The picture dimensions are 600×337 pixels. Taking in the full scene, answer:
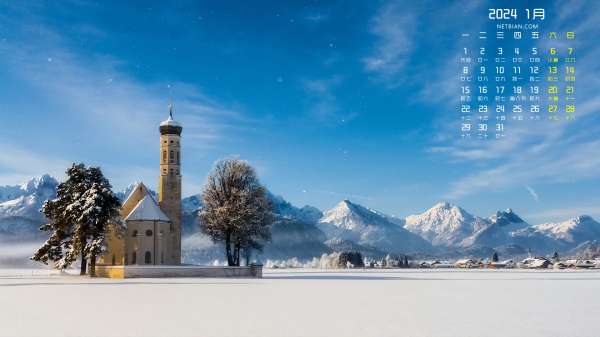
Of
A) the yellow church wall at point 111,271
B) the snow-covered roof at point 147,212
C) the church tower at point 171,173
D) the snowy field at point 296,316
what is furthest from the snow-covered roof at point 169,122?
the snowy field at point 296,316

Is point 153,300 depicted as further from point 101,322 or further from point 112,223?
point 112,223

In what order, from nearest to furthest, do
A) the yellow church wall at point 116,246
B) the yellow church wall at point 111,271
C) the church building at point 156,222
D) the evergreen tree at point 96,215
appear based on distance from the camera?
1. the yellow church wall at point 111,271
2. the evergreen tree at point 96,215
3. the church building at point 156,222
4. the yellow church wall at point 116,246

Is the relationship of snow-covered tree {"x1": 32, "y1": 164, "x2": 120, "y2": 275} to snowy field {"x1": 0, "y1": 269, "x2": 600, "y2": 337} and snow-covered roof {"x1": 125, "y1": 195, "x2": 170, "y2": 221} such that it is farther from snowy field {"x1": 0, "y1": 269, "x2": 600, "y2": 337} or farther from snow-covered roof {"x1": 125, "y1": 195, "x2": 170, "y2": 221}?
snowy field {"x1": 0, "y1": 269, "x2": 600, "y2": 337}

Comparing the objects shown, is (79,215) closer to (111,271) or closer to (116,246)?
(111,271)

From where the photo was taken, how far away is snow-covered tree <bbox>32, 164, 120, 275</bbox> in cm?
7188

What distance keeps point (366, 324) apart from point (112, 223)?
55.6 metres

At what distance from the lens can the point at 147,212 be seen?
80188 millimetres

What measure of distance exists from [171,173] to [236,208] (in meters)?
15.7

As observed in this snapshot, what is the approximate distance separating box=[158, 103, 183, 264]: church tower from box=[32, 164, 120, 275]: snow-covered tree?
36.8 ft

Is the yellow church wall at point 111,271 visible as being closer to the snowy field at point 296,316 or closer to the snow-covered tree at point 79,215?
the snow-covered tree at point 79,215

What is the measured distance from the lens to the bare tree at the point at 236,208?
7469cm

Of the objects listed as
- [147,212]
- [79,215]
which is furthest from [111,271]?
[147,212]

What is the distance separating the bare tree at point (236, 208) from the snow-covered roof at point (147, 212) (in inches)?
261

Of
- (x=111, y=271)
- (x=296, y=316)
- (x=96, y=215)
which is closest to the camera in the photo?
(x=296, y=316)
